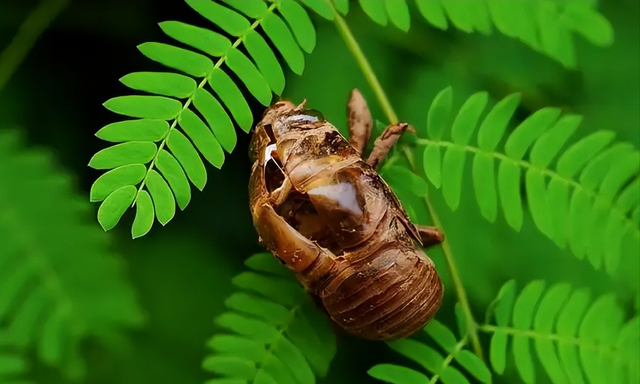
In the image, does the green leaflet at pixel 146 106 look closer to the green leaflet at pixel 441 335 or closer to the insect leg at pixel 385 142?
the insect leg at pixel 385 142

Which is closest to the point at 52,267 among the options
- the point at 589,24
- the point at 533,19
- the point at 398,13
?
the point at 398,13

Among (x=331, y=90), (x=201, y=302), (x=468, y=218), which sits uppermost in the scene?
(x=331, y=90)

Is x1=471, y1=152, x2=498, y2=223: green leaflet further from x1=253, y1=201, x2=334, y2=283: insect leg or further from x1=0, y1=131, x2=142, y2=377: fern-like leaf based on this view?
x1=0, y1=131, x2=142, y2=377: fern-like leaf

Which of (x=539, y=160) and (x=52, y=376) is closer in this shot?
(x=539, y=160)

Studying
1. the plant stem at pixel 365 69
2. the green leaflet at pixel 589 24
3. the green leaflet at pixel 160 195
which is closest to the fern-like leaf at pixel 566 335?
the plant stem at pixel 365 69

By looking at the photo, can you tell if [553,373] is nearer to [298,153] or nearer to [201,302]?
[298,153]

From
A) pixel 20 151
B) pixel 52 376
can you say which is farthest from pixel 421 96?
pixel 52 376

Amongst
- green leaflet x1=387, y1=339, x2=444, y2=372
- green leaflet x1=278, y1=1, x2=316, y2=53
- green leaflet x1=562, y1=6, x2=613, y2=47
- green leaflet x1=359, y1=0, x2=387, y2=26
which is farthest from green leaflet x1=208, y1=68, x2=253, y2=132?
green leaflet x1=562, y1=6, x2=613, y2=47
